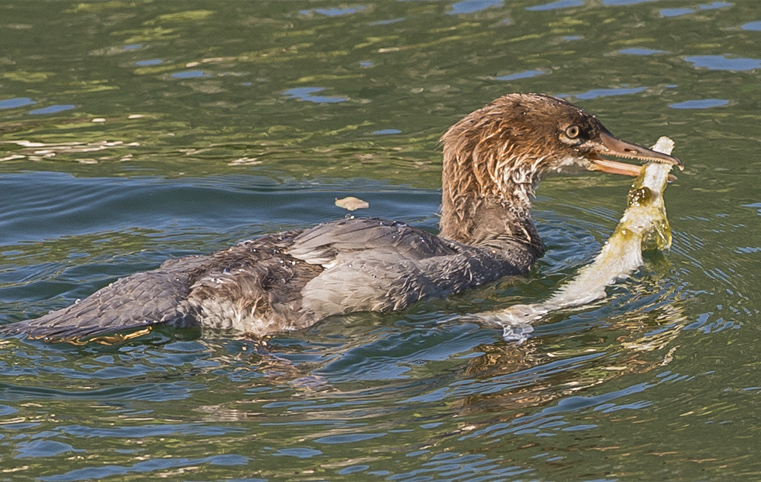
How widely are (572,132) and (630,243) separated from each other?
91 centimetres

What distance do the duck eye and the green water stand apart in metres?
0.86

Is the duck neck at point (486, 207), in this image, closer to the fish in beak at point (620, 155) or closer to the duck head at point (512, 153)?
the duck head at point (512, 153)

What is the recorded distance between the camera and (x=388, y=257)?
716cm

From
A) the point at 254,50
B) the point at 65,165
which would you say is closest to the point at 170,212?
the point at 65,165

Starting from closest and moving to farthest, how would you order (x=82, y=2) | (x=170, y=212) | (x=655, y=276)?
(x=655, y=276)
(x=170, y=212)
(x=82, y=2)

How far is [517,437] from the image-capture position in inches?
220

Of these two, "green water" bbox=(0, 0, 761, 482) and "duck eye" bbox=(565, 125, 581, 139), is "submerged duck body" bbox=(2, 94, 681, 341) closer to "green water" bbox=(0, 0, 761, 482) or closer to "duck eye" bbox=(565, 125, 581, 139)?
"duck eye" bbox=(565, 125, 581, 139)

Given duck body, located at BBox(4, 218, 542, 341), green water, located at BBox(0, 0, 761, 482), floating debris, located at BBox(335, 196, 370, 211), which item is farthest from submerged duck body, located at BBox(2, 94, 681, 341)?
floating debris, located at BBox(335, 196, 370, 211)

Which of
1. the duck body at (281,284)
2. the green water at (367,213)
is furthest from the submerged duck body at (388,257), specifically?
the green water at (367,213)

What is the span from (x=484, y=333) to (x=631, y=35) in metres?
5.69

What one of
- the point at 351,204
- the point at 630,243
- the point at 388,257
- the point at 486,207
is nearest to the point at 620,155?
the point at 630,243

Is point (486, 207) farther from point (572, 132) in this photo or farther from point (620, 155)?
point (620, 155)

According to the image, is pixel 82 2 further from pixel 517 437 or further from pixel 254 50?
pixel 517 437

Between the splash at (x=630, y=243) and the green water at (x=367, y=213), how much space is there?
0.55 ft
